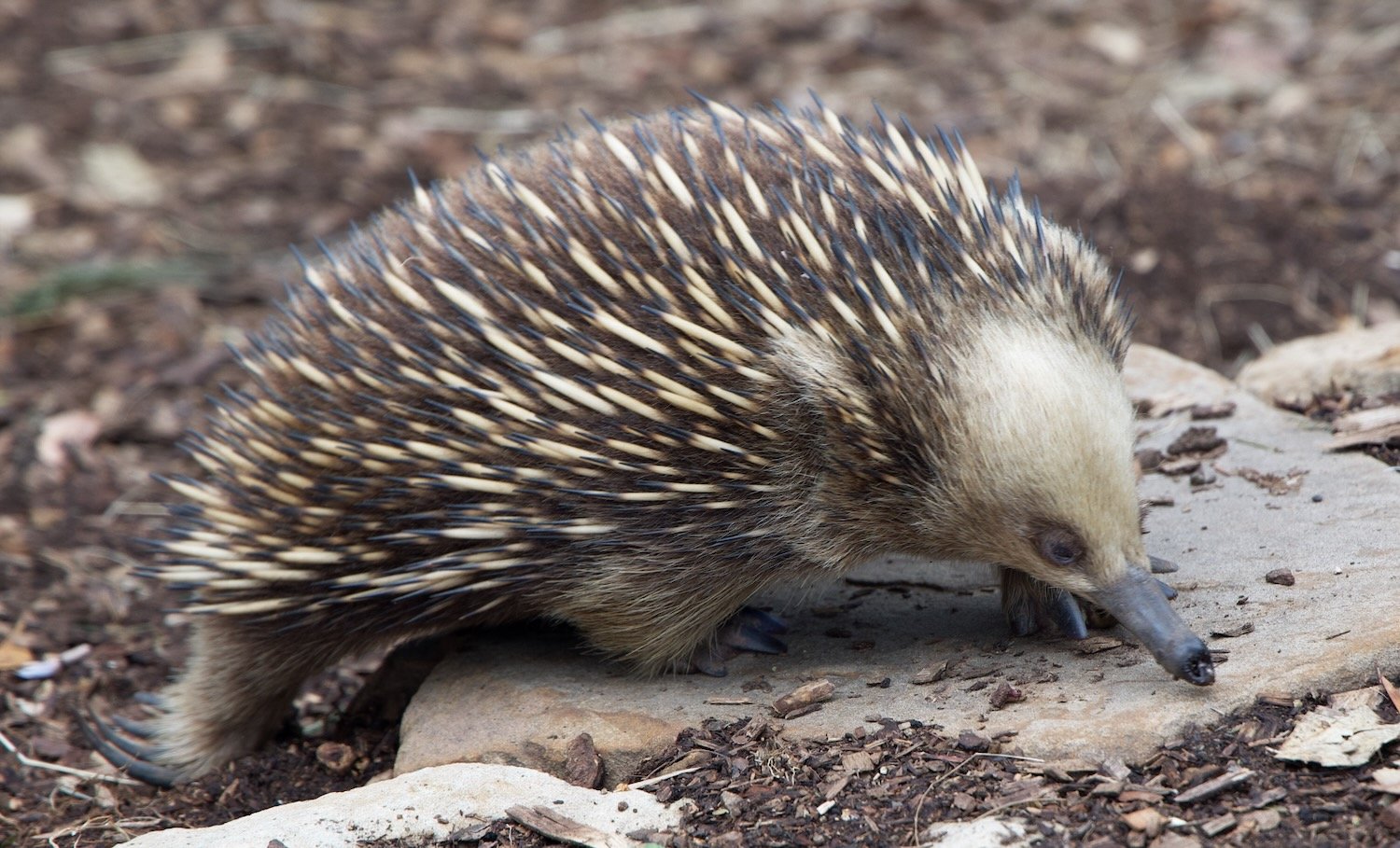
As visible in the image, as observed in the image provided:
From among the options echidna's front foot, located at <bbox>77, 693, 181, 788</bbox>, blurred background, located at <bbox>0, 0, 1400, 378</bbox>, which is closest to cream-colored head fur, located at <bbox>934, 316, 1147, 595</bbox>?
echidna's front foot, located at <bbox>77, 693, 181, 788</bbox>

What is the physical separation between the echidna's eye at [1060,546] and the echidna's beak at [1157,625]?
115 mm

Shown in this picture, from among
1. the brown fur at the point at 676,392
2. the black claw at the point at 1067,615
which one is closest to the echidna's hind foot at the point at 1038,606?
the black claw at the point at 1067,615

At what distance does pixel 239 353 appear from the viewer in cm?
481

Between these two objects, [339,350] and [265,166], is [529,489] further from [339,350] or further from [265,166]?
[265,166]

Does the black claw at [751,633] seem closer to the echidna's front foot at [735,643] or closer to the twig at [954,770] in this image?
the echidna's front foot at [735,643]

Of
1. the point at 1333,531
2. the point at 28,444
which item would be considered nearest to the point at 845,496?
the point at 1333,531

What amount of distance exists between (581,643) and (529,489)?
0.83 m

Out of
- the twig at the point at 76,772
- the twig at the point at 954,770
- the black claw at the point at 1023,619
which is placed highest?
the twig at the point at 76,772

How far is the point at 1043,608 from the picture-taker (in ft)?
14.2

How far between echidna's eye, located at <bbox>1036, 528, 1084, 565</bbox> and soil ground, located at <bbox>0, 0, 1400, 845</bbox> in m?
0.50

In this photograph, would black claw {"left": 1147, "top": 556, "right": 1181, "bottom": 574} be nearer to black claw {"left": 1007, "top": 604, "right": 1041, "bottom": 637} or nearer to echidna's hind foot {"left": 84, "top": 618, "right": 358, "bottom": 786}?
black claw {"left": 1007, "top": 604, "right": 1041, "bottom": 637}

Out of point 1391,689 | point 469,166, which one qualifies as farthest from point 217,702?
point 469,166

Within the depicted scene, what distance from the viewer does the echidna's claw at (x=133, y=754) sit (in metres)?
5.16

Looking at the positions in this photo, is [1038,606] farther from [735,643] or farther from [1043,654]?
[735,643]
